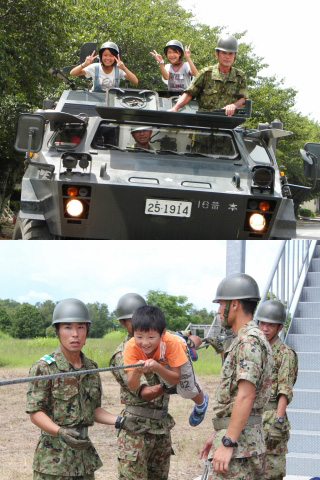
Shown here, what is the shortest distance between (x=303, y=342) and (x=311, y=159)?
2.27 m

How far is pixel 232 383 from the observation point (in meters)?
4.15

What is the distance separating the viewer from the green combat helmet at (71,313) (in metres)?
4.21

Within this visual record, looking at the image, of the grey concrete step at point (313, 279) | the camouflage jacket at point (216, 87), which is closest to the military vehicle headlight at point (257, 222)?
the camouflage jacket at point (216, 87)

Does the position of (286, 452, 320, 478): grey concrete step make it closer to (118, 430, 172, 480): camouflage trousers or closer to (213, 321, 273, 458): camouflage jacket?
(118, 430, 172, 480): camouflage trousers

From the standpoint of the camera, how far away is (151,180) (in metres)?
6.98

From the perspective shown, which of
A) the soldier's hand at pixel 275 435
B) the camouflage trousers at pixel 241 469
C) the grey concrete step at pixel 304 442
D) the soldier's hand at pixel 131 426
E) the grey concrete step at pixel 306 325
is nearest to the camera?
the camouflage trousers at pixel 241 469

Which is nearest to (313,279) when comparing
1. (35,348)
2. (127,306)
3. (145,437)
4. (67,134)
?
(67,134)

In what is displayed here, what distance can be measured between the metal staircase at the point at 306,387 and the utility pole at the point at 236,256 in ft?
5.85

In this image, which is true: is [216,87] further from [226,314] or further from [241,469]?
[241,469]

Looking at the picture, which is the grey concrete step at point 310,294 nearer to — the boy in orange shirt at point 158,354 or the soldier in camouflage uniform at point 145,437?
the soldier in camouflage uniform at point 145,437

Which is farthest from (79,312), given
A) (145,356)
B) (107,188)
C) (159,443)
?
(107,188)

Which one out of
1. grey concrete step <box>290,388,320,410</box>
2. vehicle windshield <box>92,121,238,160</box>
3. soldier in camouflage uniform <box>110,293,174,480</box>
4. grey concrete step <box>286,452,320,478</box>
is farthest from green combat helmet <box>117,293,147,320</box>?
grey concrete step <box>290,388,320,410</box>

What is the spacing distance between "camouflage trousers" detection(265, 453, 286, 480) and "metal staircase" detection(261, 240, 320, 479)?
46.4 inches

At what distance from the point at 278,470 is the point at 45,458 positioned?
2.78 metres
